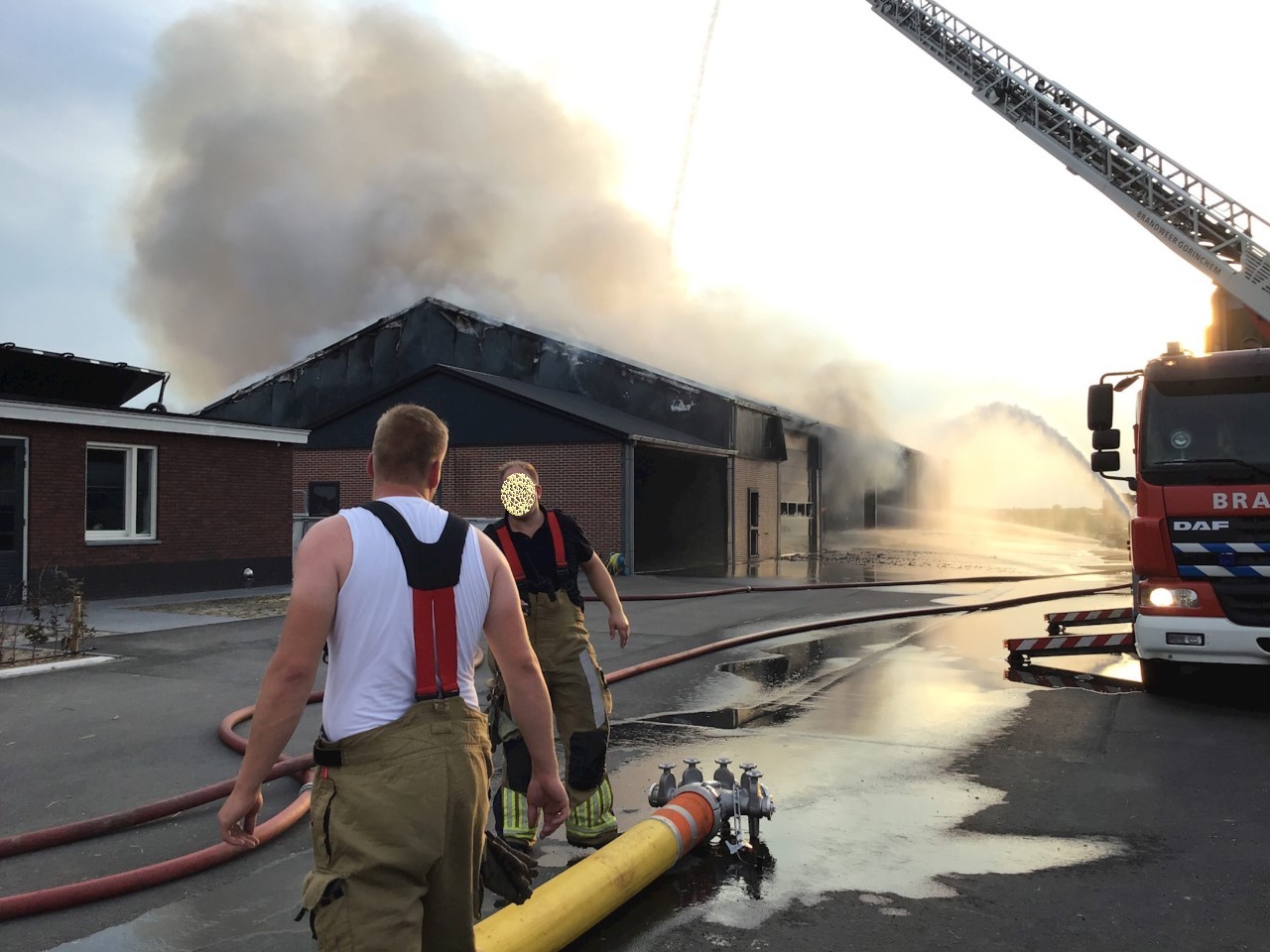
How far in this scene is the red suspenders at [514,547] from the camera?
4.26 meters

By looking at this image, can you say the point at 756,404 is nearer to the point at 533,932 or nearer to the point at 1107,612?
the point at 1107,612

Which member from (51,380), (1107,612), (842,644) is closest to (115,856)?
(842,644)

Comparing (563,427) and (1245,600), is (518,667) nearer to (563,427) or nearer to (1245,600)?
(1245,600)

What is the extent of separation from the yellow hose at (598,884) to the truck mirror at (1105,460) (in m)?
5.42

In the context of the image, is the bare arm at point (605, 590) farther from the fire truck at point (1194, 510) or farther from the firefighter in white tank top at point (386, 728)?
the fire truck at point (1194, 510)

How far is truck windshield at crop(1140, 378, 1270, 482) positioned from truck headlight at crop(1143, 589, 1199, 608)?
849mm

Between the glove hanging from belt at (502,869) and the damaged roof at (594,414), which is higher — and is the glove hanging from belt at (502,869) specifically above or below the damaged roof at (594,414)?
below

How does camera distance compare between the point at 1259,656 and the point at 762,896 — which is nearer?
the point at 762,896

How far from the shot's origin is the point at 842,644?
11.1m

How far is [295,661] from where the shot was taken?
7.00 feet

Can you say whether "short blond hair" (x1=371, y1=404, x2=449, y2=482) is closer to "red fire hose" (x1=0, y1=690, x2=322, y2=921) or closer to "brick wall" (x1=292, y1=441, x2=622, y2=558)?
"red fire hose" (x1=0, y1=690, x2=322, y2=921)

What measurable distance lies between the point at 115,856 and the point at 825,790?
3.43m

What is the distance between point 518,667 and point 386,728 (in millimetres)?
370

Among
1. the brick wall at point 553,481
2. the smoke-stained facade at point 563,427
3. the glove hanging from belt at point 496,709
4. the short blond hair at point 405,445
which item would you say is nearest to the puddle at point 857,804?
the glove hanging from belt at point 496,709
